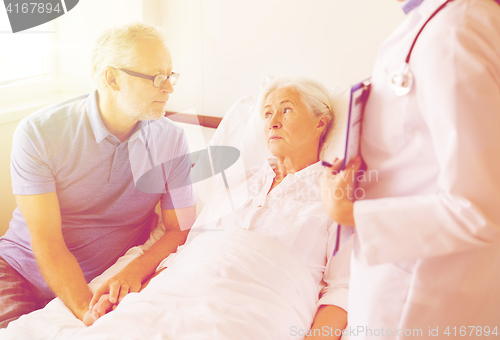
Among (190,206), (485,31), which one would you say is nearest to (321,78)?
(190,206)

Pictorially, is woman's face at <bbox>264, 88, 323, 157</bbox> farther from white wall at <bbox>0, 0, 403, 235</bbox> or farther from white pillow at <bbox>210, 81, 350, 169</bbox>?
white wall at <bbox>0, 0, 403, 235</bbox>

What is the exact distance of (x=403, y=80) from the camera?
2.15ft

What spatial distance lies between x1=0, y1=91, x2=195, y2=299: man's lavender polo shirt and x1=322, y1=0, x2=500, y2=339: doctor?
3.31 feet

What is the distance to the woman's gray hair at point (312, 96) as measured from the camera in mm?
1494

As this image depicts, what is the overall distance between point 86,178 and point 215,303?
0.75m

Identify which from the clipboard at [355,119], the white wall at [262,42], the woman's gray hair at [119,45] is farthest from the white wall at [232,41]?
the clipboard at [355,119]

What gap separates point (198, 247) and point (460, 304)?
0.83 meters

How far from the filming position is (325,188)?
0.74 m

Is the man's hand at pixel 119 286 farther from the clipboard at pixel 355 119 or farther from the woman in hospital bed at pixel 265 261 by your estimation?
the clipboard at pixel 355 119

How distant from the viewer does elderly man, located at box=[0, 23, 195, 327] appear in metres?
1.34

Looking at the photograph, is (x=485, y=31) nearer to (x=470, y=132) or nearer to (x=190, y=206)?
(x=470, y=132)

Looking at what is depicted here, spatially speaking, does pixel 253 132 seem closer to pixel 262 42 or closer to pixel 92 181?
pixel 262 42

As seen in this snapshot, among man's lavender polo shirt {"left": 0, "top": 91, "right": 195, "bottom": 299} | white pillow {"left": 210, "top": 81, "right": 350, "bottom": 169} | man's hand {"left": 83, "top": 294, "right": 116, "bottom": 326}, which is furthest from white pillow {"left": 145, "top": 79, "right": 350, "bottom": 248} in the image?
man's hand {"left": 83, "top": 294, "right": 116, "bottom": 326}

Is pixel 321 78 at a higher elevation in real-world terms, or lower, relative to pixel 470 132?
lower
